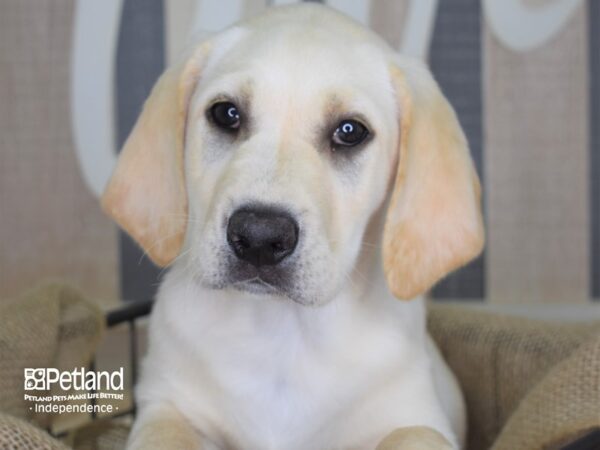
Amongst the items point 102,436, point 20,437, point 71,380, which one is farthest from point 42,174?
point 20,437

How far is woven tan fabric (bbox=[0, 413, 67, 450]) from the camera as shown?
3.84 feet

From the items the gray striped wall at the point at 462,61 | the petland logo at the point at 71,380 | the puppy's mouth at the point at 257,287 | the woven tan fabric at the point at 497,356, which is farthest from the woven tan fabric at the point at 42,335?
the gray striped wall at the point at 462,61

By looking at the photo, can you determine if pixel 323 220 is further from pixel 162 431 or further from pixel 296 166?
pixel 162 431

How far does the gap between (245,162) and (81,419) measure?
3.13 ft

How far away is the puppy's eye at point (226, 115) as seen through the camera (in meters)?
1.46

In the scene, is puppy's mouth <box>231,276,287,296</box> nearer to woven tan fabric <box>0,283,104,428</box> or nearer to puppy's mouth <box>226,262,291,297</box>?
puppy's mouth <box>226,262,291,297</box>

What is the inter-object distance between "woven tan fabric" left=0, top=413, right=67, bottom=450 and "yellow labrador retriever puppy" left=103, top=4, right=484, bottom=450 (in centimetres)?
22

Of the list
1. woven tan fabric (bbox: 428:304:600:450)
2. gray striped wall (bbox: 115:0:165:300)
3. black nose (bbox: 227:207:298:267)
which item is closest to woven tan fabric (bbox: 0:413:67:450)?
black nose (bbox: 227:207:298:267)

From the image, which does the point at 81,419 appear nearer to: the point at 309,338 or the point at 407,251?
the point at 309,338

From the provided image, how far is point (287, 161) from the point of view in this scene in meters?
1.37

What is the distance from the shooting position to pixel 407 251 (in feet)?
4.88

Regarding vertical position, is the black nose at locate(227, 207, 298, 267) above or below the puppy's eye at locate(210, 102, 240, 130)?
below

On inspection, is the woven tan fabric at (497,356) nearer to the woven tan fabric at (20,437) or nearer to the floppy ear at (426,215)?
the floppy ear at (426,215)

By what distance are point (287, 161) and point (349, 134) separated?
13cm
